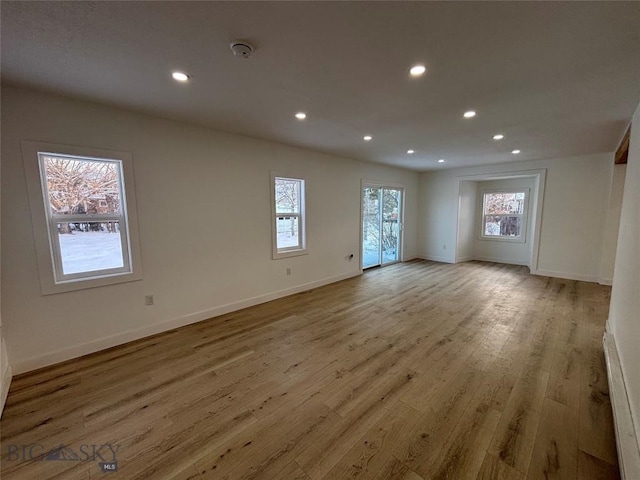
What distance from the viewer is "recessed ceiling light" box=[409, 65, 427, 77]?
1915 millimetres

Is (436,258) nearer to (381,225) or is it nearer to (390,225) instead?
(390,225)

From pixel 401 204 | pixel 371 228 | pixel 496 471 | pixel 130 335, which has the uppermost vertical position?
pixel 401 204

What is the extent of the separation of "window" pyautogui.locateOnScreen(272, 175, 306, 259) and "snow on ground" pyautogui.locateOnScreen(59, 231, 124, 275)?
201 cm

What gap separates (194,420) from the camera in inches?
71.3

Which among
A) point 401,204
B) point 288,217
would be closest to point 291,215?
point 288,217

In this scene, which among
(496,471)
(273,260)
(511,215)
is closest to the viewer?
(496,471)

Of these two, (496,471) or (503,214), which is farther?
(503,214)

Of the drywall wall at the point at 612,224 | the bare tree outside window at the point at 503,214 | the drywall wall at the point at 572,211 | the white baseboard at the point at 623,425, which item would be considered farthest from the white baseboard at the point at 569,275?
the white baseboard at the point at 623,425

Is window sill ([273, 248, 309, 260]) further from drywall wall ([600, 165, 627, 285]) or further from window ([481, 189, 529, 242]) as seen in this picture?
window ([481, 189, 529, 242])

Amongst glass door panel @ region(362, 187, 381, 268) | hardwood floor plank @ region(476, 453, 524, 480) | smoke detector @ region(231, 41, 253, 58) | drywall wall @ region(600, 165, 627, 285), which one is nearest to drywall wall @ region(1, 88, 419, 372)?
glass door panel @ region(362, 187, 381, 268)

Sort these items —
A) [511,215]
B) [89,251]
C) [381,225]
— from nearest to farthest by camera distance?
[89,251], [381,225], [511,215]

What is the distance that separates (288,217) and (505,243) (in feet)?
19.7

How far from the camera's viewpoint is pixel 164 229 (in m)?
3.08

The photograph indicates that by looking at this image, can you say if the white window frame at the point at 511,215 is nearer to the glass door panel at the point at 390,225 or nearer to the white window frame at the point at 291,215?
the glass door panel at the point at 390,225
